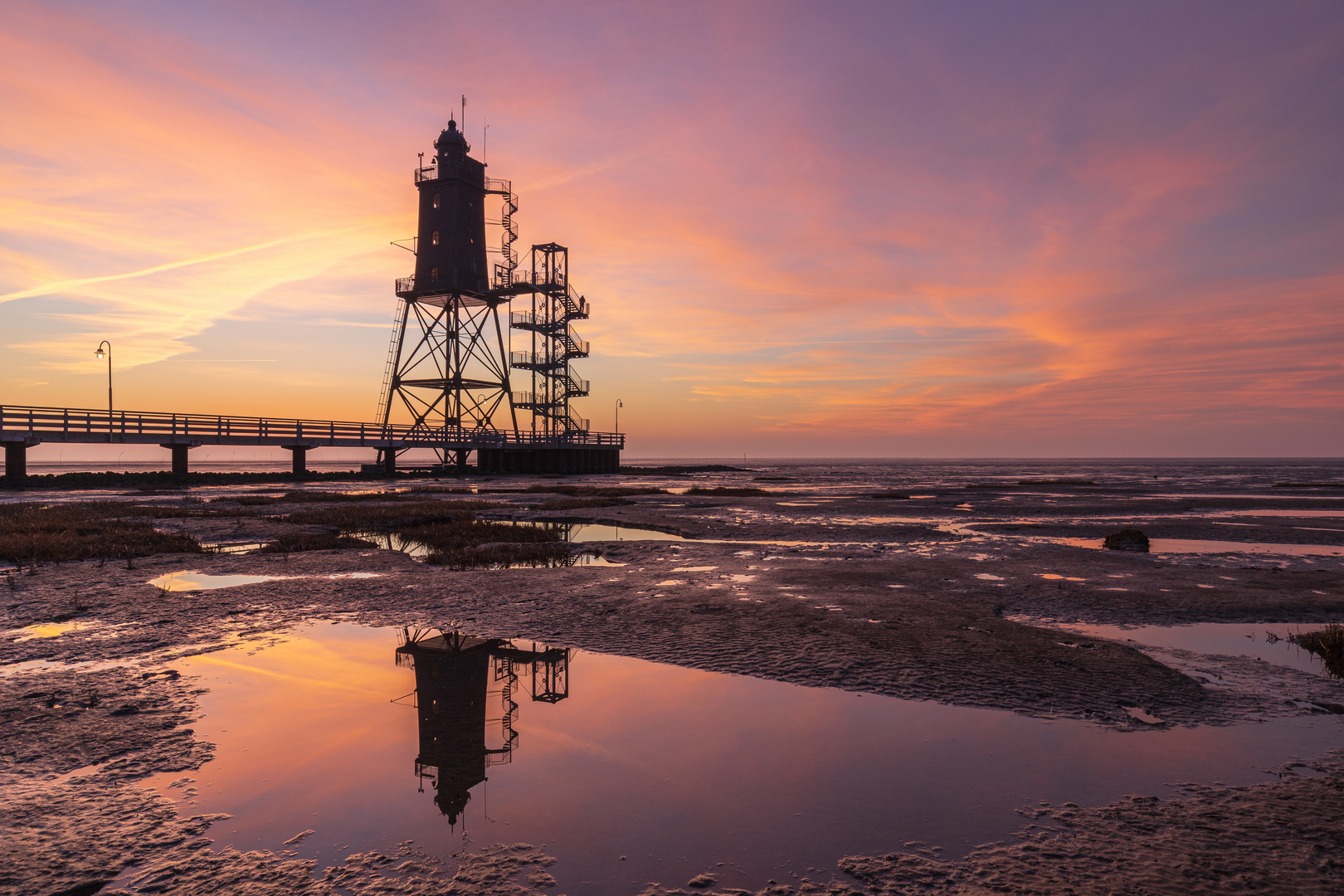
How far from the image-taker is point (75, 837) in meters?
3.70

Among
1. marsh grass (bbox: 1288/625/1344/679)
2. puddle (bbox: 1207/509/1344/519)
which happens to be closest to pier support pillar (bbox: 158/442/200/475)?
marsh grass (bbox: 1288/625/1344/679)

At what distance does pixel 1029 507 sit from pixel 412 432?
42.4 meters

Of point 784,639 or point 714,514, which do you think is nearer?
point 784,639

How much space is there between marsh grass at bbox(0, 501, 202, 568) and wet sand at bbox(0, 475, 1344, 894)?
0.87 meters

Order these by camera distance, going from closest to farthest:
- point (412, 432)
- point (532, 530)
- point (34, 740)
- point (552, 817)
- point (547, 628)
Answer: point (552, 817) → point (34, 740) → point (547, 628) → point (532, 530) → point (412, 432)

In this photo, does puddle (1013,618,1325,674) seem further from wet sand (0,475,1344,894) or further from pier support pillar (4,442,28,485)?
pier support pillar (4,442,28,485)

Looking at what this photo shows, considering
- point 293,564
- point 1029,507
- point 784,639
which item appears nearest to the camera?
point 784,639

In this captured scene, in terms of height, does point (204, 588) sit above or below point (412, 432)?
below

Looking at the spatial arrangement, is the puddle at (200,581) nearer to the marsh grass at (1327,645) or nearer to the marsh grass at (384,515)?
the marsh grass at (384,515)

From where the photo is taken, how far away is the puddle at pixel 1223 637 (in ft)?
24.1

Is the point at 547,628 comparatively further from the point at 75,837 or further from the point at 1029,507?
the point at 1029,507

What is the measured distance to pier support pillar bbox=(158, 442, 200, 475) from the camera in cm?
3938

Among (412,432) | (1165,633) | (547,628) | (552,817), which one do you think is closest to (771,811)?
(552,817)

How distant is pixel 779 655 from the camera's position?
286 inches
